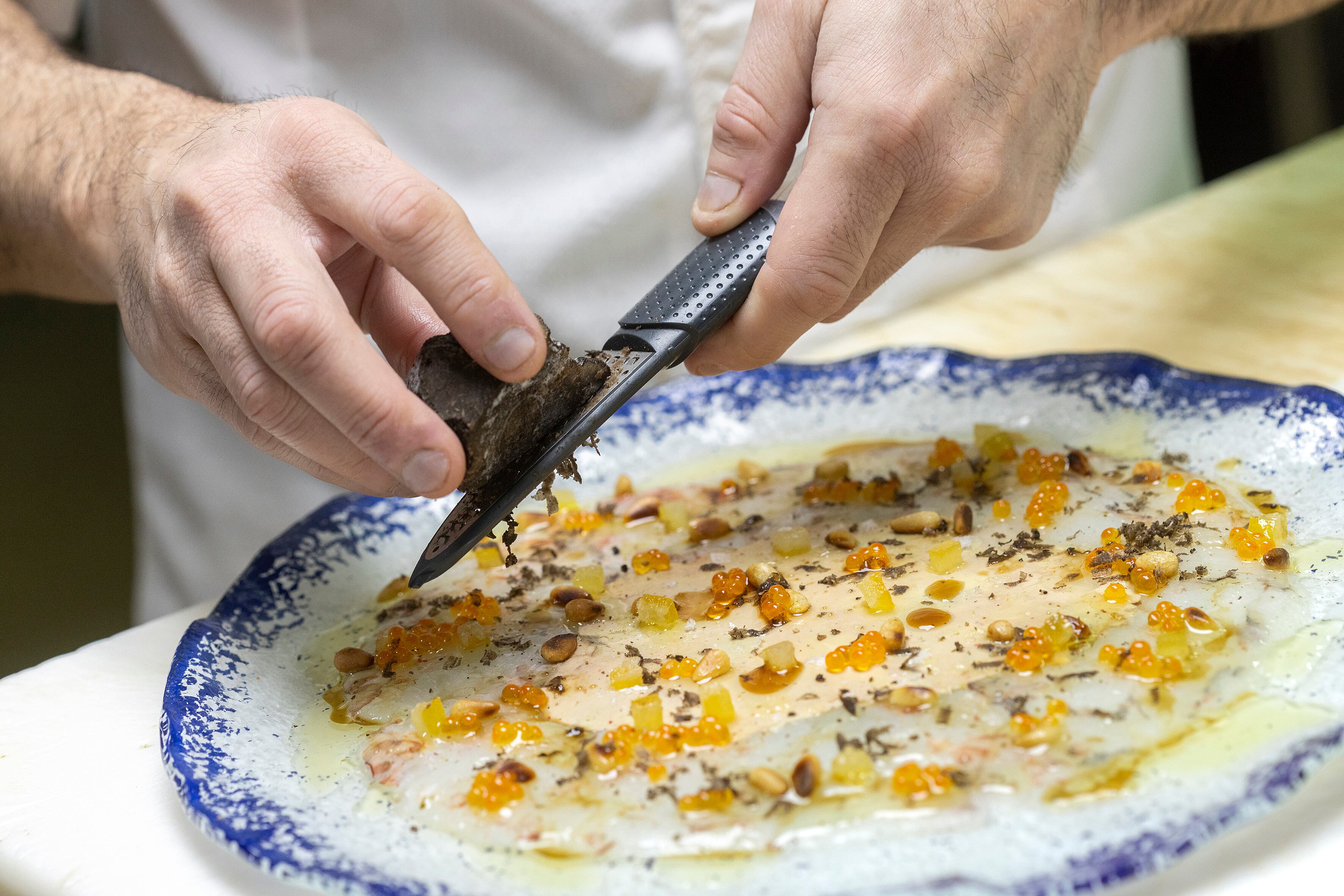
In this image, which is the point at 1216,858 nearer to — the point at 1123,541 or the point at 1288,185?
the point at 1123,541

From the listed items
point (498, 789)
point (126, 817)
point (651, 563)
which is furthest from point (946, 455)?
point (126, 817)

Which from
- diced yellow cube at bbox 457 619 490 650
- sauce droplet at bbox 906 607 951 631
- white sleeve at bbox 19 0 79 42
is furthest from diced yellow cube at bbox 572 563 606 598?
white sleeve at bbox 19 0 79 42

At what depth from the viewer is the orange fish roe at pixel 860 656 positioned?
0.99 meters

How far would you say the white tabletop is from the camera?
0.79 m

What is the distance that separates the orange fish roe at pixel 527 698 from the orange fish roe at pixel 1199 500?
71 centimetres

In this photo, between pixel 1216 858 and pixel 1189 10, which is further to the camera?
pixel 1189 10

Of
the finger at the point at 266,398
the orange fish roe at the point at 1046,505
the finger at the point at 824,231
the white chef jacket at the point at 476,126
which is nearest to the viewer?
the finger at the point at 266,398

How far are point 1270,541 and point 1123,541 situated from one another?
0.44 ft

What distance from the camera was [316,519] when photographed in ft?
4.43

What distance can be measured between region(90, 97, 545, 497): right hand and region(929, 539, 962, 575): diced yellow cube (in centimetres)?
47

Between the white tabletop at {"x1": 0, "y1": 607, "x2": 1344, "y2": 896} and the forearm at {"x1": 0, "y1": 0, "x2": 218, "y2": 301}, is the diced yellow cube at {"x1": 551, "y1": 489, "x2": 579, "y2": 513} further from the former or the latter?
the forearm at {"x1": 0, "y1": 0, "x2": 218, "y2": 301}

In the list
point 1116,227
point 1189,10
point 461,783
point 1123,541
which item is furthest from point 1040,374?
point 461,783

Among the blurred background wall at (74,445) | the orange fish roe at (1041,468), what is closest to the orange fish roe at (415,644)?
the orange fish roe at (1041,468)

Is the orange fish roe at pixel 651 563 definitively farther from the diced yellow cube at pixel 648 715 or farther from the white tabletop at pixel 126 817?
the white tabletop at pixel 126 817
